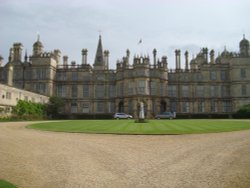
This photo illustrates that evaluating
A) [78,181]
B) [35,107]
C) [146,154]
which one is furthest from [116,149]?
[35,107]

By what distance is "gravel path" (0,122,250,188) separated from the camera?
6.98 metres

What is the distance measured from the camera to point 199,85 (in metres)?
52.3

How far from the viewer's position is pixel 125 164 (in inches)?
347

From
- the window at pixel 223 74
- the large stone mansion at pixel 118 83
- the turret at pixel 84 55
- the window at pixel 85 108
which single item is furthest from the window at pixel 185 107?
the turret at pixel 84 55

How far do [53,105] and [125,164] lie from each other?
39930 mm

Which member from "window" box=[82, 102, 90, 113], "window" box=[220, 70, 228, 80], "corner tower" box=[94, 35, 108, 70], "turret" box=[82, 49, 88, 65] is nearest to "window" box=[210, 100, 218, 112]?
"window" box=[220, 70, 228, 80]

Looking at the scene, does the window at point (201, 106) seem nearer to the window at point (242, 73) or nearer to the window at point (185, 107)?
the window at point (185, 107)

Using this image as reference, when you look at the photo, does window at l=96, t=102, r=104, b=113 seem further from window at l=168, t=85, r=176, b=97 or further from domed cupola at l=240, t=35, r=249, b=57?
domed cupola at l=240, t=35, r=249, b=57

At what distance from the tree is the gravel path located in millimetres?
33939

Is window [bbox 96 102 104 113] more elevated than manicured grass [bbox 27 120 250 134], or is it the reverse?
window [bbox 96 102 104 113]

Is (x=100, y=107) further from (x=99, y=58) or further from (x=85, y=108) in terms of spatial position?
(x=99, y=58)

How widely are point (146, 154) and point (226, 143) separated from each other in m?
4.54

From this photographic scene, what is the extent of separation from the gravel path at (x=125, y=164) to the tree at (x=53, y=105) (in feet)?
111

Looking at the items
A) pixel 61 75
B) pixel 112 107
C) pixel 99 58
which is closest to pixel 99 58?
pixel 99 58
